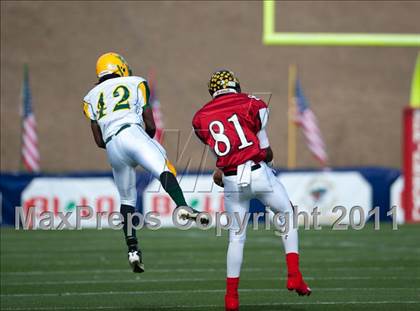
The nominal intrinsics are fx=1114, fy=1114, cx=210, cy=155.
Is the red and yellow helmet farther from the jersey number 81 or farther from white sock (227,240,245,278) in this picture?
white sock (227,240,245,278)

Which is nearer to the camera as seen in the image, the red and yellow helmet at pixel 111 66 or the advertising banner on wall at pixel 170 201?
the red and yellow helmet at pixel 111 66

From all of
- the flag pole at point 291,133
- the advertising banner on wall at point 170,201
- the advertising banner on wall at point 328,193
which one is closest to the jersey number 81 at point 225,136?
the advertising banner on wall at point 170,201

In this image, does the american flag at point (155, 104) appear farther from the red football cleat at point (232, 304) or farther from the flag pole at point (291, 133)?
the red football cleat at point (232, 304)

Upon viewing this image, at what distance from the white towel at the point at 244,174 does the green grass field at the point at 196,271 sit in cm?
138

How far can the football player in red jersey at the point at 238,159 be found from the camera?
29.2 ft

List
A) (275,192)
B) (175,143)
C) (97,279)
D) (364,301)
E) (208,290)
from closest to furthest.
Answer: (275,192)
(364,301)
(208,290)
(97,279)
(175,143)

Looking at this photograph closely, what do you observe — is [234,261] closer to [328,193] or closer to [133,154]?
[133,154]

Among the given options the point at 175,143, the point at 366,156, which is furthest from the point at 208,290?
the point at 366,156

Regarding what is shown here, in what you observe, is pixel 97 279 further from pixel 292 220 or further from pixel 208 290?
pixel 292 220

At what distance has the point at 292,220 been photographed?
904 centimetres

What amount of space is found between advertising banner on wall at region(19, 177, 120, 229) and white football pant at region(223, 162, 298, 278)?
10.3m

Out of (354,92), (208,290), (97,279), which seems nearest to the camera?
(208,290)

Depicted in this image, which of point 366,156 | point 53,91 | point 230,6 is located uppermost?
point 230,6

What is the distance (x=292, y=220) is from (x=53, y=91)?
1982 cm
